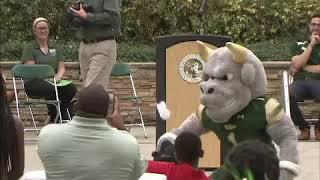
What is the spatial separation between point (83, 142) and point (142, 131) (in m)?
6.80

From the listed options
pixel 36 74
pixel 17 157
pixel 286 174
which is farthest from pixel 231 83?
pixel 36 74

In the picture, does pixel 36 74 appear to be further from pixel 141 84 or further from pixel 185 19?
pixel 185 19

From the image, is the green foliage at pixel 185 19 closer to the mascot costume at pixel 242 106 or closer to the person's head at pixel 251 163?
the mascot costume at pixel 242 106

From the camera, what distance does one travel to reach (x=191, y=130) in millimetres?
6801

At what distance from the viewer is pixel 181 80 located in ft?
29.5

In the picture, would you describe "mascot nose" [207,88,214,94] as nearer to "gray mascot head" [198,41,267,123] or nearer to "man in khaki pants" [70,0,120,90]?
"gray mascot head" [198,41,267,123]

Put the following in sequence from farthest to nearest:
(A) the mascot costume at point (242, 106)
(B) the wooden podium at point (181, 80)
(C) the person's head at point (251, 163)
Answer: (B) the wooden podium at point (181, 80), (A) the mascot costume at point (242, 106), (C) the person's head at point (251, 163)

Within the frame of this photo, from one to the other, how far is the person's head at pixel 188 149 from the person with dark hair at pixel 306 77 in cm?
529

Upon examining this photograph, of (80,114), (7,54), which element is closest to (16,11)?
(7,54)

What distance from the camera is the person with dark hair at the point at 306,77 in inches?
436

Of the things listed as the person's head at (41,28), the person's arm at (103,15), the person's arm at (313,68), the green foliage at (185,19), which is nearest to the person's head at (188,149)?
the person's arm at (103,15)

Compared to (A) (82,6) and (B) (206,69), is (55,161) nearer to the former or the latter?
(B) (206,69)

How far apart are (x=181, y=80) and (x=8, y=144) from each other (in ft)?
12.0

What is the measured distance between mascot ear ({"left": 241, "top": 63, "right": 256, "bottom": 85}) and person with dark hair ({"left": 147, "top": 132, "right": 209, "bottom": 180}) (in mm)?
823
